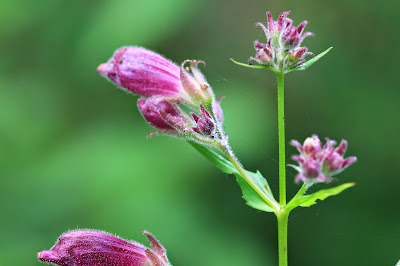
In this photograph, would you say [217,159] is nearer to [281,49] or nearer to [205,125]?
[205,125]

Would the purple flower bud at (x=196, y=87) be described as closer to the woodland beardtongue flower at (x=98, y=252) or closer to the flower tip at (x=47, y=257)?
the woodland beardtongue flower at (x=98, y=252)

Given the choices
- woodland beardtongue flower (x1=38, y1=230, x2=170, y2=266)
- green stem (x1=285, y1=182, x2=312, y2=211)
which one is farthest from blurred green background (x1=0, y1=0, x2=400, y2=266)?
green stem (x1=285, y1=182, x2=312, y2=211)

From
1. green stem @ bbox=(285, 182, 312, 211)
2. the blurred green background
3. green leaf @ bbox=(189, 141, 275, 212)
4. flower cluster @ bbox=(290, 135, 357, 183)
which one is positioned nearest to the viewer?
flower cluster @ bbox=(290, 135, 357, 183)

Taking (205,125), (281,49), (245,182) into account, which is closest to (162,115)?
(205,125)

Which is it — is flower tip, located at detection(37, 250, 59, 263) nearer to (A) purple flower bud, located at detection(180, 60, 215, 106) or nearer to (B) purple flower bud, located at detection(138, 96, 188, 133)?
(B) purple flower bud, located at detection(138, 96, 188, 133)

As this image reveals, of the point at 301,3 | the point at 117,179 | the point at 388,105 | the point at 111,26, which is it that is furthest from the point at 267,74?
the point at 117,179

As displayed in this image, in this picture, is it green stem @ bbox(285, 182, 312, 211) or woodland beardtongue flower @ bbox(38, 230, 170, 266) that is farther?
woodland beardtongue flower @ bbox(38, 230, 170, 266)
